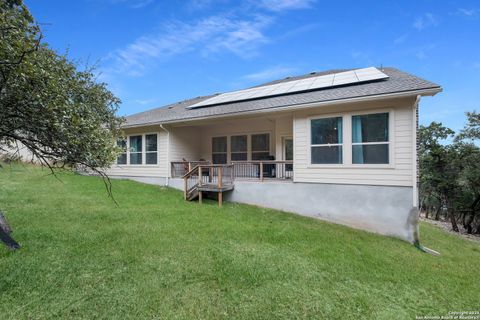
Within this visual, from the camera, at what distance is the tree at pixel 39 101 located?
2695mm

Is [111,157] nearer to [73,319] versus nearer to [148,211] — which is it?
[73,319]

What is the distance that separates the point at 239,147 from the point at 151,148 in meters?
4.15

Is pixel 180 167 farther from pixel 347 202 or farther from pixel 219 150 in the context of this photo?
pixel 347 202

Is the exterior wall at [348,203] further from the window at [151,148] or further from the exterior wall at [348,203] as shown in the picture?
the window at [151,148]

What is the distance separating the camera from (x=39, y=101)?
2.98 metres

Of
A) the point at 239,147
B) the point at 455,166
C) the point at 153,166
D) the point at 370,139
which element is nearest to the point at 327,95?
the point at 370,139

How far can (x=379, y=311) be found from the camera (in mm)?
3277

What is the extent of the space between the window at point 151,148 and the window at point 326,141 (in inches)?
291

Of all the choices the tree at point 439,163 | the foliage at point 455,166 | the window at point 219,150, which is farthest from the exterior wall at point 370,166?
the tree at point 439,163

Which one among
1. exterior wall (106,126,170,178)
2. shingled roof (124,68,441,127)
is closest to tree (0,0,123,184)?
shingled roof (124,68,441,127)

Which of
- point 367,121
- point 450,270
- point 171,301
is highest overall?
point 367,121

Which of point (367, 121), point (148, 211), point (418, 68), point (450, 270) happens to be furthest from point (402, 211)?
point (418, 68)

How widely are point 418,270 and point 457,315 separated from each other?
1.33 metres

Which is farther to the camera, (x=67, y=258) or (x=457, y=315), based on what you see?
(x=67, y=258)
